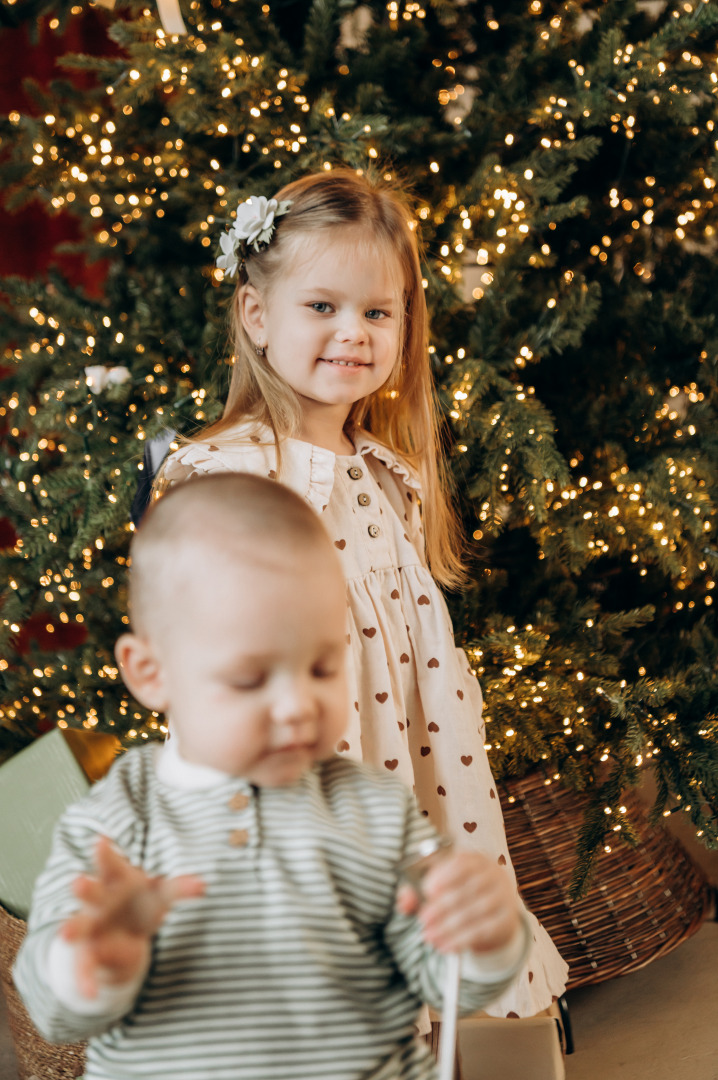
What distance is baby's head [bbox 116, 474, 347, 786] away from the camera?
0.62 metres

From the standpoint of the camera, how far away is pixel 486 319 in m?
1.50

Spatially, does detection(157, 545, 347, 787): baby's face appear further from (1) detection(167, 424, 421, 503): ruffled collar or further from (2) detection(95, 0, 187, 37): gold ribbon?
(2) detection(95, 0, 187, 37): gold ribbon

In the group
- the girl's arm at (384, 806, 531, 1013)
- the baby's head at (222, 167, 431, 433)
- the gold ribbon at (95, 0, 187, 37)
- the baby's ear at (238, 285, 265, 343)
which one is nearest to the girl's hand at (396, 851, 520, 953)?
the girl's arm at (384, 806, 531, 1013)

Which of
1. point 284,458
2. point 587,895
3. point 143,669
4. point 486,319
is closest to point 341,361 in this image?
point 284,458

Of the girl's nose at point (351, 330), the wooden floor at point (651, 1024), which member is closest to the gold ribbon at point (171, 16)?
A: the girl's nose at point (351, 330)

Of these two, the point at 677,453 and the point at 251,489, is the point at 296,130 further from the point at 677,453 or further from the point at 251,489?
the point at 251,489

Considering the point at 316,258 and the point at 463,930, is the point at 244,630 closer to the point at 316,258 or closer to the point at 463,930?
the point at 463,930

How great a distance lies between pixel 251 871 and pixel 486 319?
3.58ft

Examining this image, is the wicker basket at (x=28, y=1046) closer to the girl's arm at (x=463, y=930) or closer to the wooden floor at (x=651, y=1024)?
the wooden floor at (x=651, y=1024)

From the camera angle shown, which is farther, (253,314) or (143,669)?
(253,314)

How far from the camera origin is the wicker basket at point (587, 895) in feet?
5.13

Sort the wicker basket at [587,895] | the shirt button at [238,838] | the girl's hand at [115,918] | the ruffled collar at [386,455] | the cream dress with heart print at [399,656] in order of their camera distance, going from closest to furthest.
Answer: the girl's hand at [115,918] → the shirt button at [238,838] → the cream dress with heart print at [399,656] → the ruffled collar at [386,455] → the wicker basket at [587,895]

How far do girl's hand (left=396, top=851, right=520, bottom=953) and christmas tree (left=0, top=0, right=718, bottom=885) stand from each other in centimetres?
83

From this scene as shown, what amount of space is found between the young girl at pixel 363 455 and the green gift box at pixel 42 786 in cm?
32
